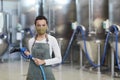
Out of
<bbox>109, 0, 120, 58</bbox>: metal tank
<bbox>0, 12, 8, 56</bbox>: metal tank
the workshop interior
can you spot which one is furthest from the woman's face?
<bbox>0, 12, 8, 56</bbox>: metal tank

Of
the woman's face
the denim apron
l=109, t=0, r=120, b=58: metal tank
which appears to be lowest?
the denim apron

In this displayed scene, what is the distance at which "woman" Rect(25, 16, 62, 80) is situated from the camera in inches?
87.5

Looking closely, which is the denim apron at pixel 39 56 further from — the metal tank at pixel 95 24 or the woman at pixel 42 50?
the metal tank at pixel 95 24

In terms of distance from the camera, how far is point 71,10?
7520 millimetres

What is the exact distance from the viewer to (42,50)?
2268 millimetres

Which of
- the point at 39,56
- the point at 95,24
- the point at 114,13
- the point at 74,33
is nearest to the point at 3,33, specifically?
the point at 74,33

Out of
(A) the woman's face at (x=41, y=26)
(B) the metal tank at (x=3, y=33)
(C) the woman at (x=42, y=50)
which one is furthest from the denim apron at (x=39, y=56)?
(B) the metal tank at (x=3, y=33)

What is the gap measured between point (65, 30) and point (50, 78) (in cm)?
522

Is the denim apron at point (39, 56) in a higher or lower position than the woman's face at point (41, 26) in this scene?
lower

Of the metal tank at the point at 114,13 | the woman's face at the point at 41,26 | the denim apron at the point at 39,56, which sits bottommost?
the denim apron at the point at 39,56

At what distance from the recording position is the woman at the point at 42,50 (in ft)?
7.29

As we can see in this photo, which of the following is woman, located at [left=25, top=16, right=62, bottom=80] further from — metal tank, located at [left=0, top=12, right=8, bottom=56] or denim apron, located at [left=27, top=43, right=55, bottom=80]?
metal tank, located at [left=0, top=12, right=8, bottom=56]

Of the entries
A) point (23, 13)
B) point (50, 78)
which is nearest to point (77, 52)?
point (23, 13)

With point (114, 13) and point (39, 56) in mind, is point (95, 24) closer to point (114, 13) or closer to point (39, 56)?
point (114, 13)
